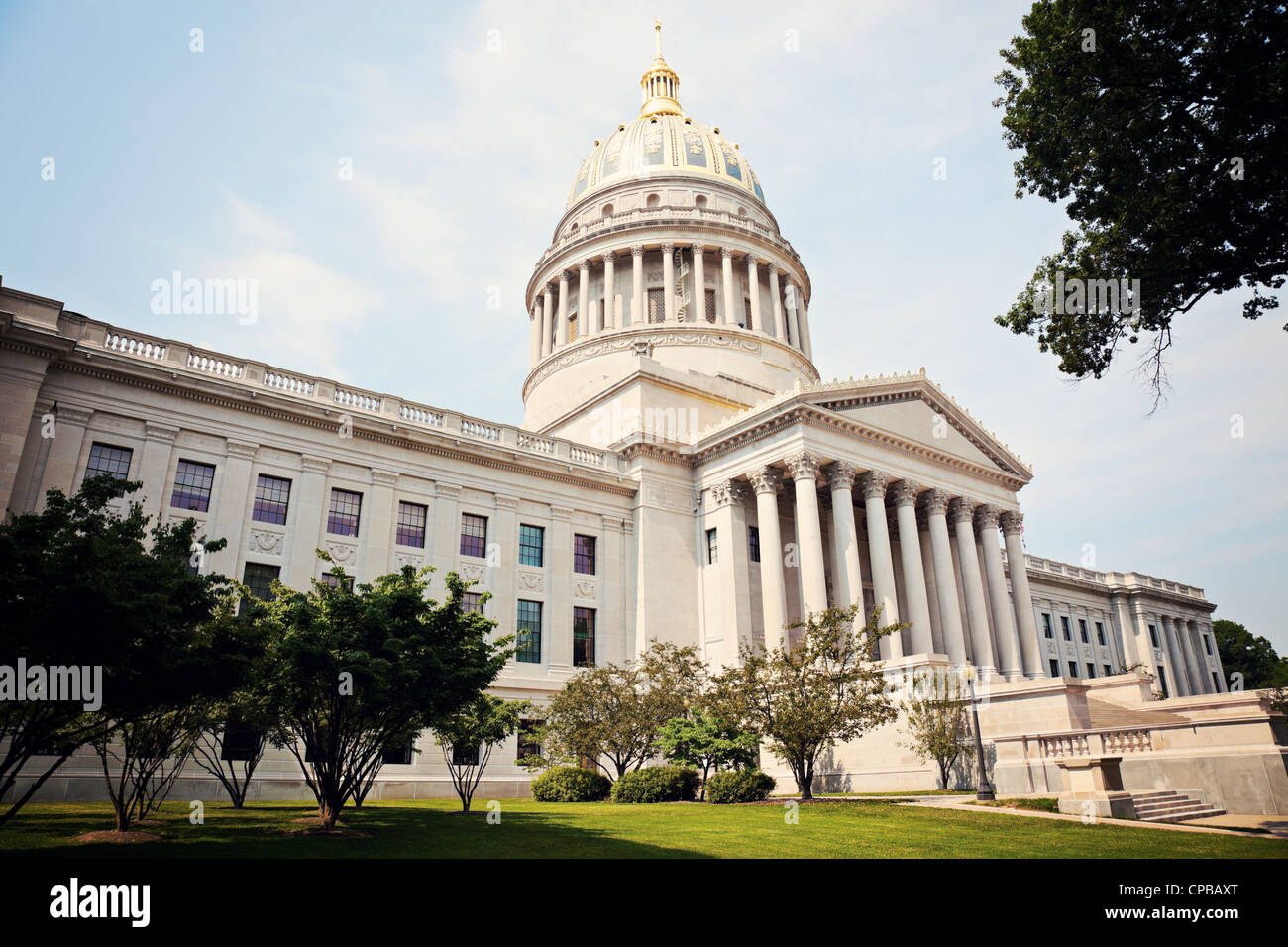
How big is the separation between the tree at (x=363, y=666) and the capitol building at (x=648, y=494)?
6.33ft

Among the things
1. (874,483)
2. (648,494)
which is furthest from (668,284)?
(874,483)

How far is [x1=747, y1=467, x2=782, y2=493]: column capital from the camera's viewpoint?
127 feet

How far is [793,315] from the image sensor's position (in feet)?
207

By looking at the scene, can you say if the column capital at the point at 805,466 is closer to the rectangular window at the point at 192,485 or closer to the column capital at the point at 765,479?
the column capital at the point at 765,479

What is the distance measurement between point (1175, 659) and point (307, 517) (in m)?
75.0

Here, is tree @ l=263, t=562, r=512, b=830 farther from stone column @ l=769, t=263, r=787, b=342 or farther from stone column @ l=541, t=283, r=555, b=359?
stone column @ l=769, t=263, r=787, b=342

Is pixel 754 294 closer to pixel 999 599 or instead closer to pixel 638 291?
pixel 638 291

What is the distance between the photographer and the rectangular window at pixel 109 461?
28.2 metres

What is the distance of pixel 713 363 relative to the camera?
5506cm
